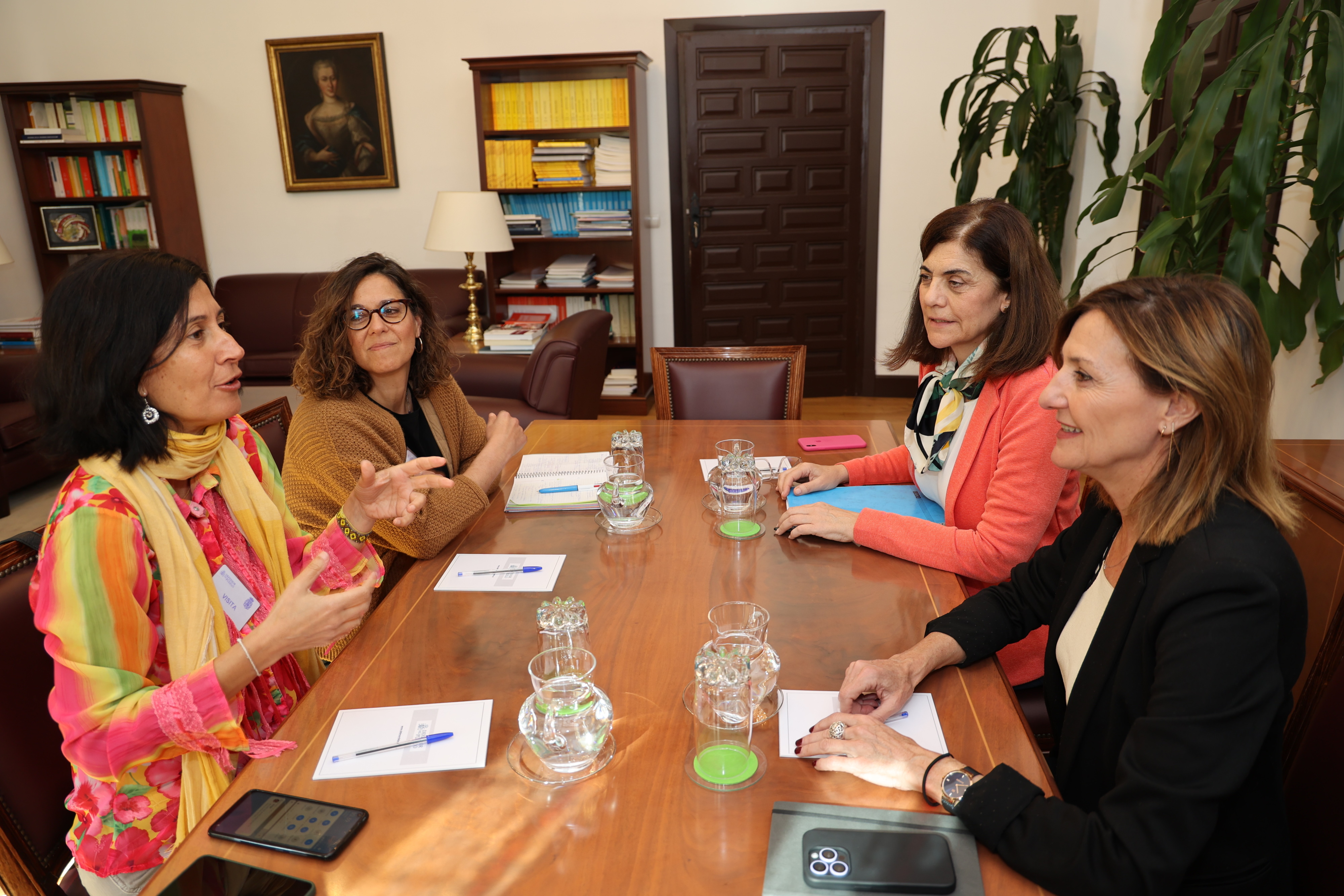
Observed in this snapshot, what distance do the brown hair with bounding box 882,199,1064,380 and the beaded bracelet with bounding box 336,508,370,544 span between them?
50.5 inches

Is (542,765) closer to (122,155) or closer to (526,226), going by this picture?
(526,226)

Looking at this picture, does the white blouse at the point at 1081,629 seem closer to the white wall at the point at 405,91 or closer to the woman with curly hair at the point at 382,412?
the woman with curly hair at the point at 382,412

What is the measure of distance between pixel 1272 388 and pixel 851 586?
708 mm

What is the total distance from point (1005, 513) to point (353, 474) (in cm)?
134

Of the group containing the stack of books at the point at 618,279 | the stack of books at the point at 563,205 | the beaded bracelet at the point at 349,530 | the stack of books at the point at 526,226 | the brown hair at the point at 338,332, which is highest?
the stack of books at the point at 563,205

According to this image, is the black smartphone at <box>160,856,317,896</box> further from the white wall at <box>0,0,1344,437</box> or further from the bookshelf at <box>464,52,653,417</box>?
the white wall at <box>0,0,1344,437</box>

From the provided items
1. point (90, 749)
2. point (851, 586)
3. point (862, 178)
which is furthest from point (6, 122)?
point (851, 586)

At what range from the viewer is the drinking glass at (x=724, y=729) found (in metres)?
1.07

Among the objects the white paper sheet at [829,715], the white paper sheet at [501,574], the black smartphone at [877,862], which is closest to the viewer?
the black smartphone at [877,862]

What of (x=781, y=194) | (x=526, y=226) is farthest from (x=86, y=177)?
(x=781, y=194)

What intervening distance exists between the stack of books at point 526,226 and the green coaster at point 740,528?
4.02 meters

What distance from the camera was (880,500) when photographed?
198cm

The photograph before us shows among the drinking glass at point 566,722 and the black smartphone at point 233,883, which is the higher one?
the drinking glass at point 566,722

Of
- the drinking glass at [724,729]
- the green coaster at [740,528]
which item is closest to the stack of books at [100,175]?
the green coaster at [740,528]
